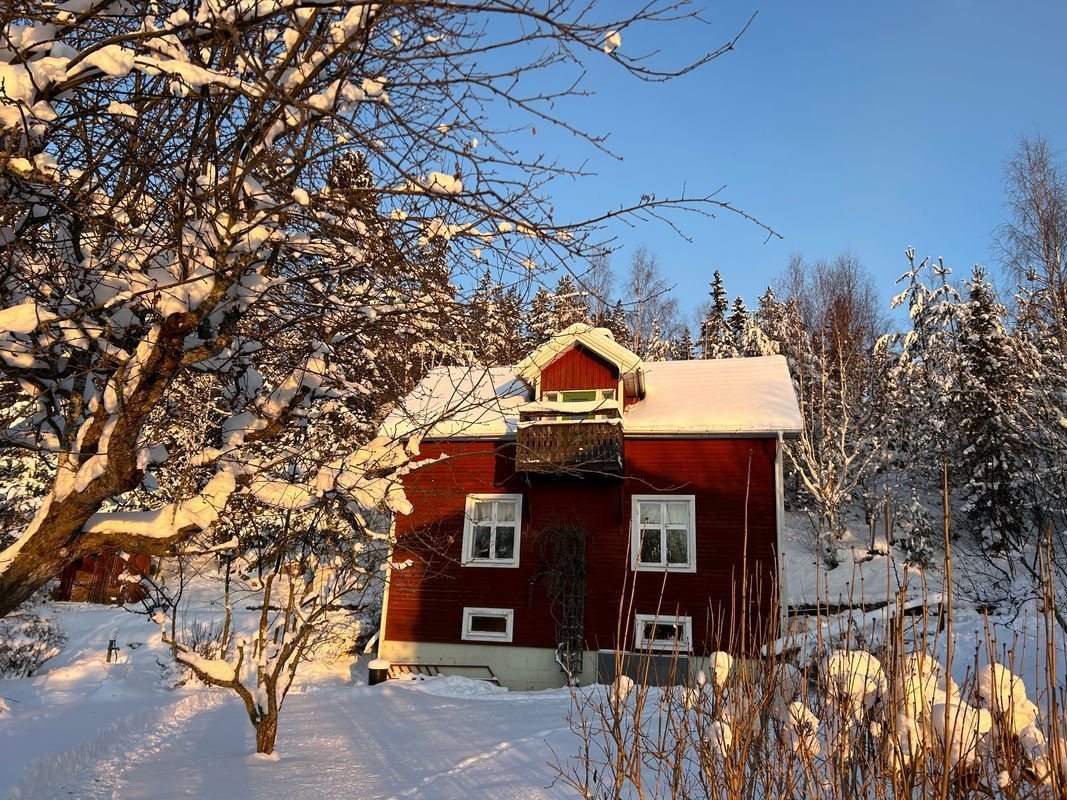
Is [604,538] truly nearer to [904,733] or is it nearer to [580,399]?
[580,399]

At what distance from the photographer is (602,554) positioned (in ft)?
45.8

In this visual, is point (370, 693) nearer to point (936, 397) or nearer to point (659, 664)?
point (659, 664)

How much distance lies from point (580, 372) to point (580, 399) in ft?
2.00

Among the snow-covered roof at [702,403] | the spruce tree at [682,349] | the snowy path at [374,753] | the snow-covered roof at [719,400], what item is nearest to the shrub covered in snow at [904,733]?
the snowy path at [374,753]

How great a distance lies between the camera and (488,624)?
14.2 metres

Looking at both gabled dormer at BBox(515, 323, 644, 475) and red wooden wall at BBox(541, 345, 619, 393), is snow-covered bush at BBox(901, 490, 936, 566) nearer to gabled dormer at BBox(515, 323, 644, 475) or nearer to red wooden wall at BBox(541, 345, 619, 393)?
gabled dormer at BBox(515, 323, 644, 475)

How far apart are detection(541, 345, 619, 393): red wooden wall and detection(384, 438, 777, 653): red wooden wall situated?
57.8 inches

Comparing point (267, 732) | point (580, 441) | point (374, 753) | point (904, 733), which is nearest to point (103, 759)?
point (267, 732)

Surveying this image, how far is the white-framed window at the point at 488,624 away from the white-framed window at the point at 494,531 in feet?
3.21

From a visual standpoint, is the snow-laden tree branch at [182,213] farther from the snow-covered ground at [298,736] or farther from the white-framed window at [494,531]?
the white-framed window at [494,531]

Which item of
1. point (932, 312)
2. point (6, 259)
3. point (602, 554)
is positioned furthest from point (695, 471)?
point (932, 312)

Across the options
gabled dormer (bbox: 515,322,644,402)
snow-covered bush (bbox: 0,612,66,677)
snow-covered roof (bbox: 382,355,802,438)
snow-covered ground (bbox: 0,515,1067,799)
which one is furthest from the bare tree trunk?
gabled dormer (bbox: 515,322,644,402)

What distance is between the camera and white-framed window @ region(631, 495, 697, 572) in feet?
44.2

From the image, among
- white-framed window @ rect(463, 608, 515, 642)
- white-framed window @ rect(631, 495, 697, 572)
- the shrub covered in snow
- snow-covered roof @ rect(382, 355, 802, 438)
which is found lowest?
white-framed window @ rect(463, 608, 515, 642)
